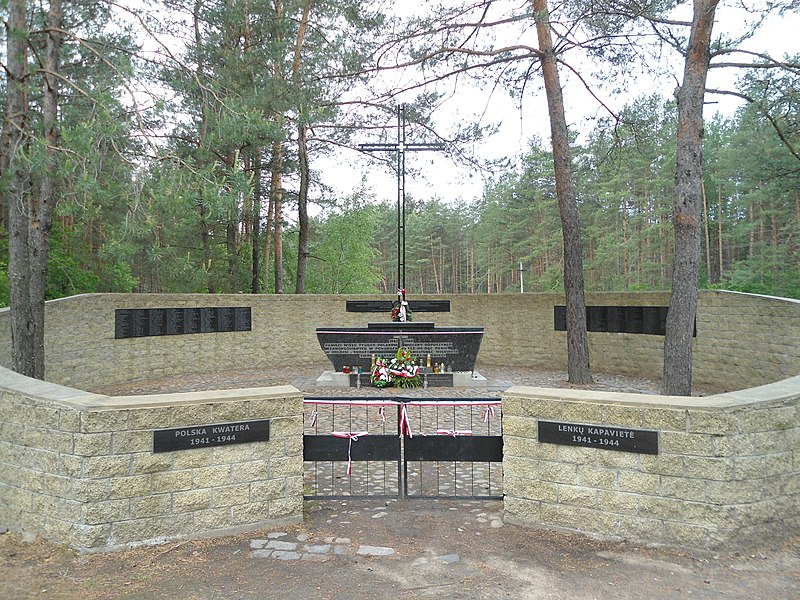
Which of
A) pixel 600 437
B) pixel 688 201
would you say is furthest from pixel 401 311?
pixel 600 437

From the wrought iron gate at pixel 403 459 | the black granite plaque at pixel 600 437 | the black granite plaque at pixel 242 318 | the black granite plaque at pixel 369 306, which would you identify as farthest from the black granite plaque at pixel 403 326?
the black granite plaque at pixel 600 437

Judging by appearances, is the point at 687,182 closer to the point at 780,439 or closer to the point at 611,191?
the point at 780,439

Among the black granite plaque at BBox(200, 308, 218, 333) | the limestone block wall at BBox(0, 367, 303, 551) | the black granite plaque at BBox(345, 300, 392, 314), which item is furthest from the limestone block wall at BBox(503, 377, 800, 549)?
the black granite plaque at BBox(200, 308, 218, 333)

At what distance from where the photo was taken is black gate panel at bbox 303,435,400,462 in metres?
4.71

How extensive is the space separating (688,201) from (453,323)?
8033 millimetres

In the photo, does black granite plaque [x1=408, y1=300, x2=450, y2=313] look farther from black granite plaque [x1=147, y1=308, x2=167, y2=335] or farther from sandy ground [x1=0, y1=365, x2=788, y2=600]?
A: sandy ground [x1=0, y1=365, x2=788, y2=600]

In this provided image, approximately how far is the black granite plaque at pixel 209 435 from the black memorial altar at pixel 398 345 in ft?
23.5

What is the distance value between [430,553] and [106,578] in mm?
2045

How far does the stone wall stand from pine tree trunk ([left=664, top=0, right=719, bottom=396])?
2134 millimetres

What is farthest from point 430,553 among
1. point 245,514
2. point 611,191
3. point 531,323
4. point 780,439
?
point 611,191

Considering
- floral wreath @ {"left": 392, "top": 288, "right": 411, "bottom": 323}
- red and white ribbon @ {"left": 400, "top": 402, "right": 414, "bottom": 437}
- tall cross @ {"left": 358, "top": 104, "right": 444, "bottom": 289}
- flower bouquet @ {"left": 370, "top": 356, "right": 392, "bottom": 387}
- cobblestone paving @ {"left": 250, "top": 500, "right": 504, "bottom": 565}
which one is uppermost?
tall cross @ {"left": 358, "top": 104, "right": 444, "bottom": 289}

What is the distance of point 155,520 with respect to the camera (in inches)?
151

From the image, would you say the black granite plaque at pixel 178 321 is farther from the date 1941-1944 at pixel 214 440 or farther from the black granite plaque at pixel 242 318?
the date 1941-1944 at pixel 214 440

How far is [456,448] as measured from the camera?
4.73 metres
